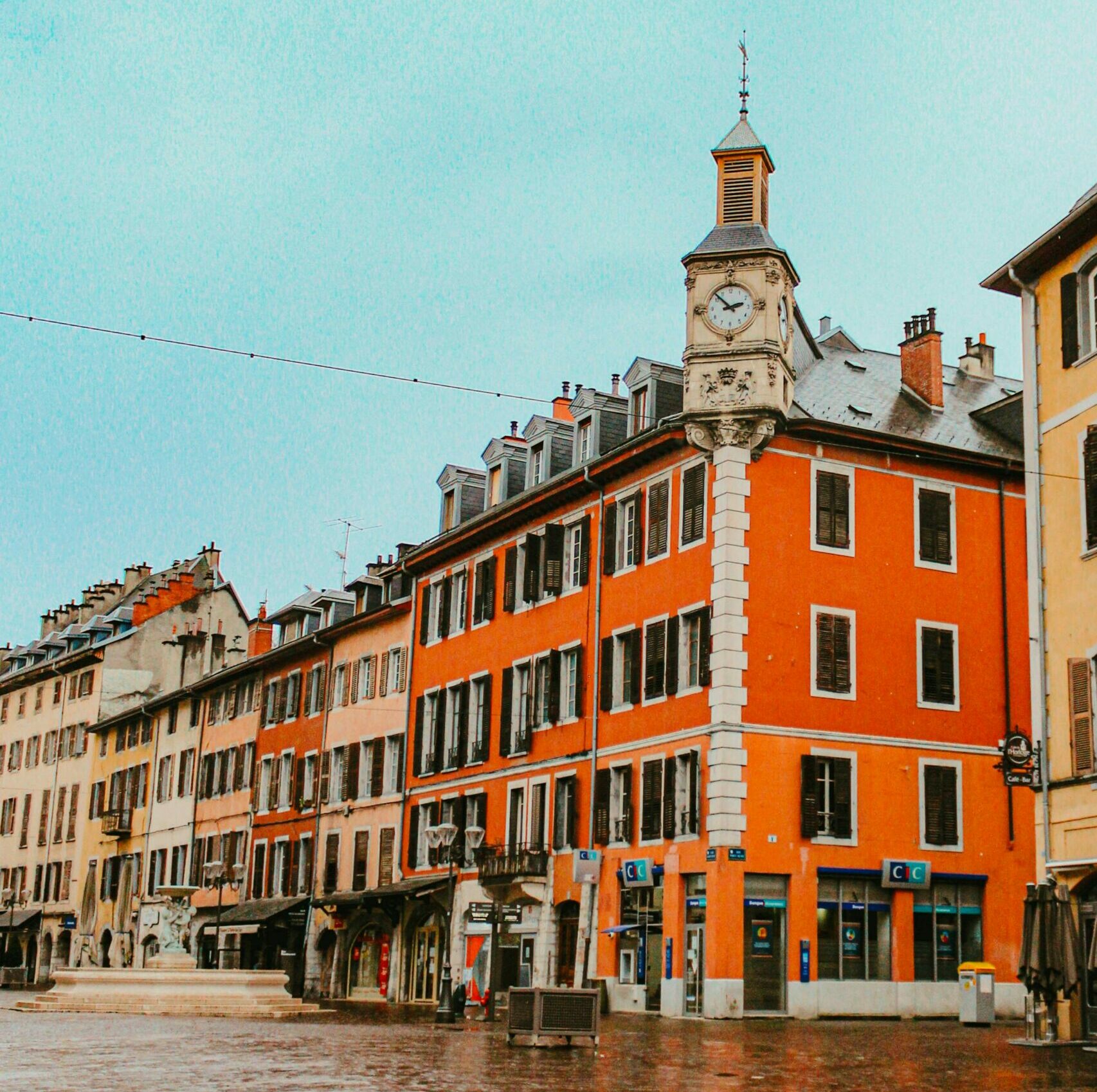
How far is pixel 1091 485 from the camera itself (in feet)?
88.9

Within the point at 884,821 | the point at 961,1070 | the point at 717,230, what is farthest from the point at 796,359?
the point at 961,1070

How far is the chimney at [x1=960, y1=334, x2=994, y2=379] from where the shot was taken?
158ft

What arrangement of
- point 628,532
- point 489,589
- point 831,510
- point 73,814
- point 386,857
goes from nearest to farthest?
point 831,510 < point 628,532 < point 489,589 < point 386,857 < point 73,814

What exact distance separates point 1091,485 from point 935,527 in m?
14.0

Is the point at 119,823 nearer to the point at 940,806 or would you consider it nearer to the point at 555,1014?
the point at 940,806

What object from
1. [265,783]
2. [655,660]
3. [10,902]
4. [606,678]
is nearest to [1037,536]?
[655,660]

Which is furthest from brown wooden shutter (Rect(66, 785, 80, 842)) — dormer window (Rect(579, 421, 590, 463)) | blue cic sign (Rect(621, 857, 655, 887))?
blue cic sign (Rect(621, 857, 655, 887))

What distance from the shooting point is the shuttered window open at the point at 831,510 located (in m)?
39.6

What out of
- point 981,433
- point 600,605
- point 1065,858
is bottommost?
point 1065,858

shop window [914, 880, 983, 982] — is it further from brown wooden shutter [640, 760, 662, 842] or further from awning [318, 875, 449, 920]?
awning [318, 875, 449, 920]

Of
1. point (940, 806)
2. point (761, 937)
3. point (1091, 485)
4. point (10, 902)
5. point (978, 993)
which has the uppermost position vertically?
point (1091, 485)

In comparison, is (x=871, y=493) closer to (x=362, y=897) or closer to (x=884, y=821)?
(x=884, y=821)

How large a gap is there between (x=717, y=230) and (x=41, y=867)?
57.5 m

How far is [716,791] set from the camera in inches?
1453
